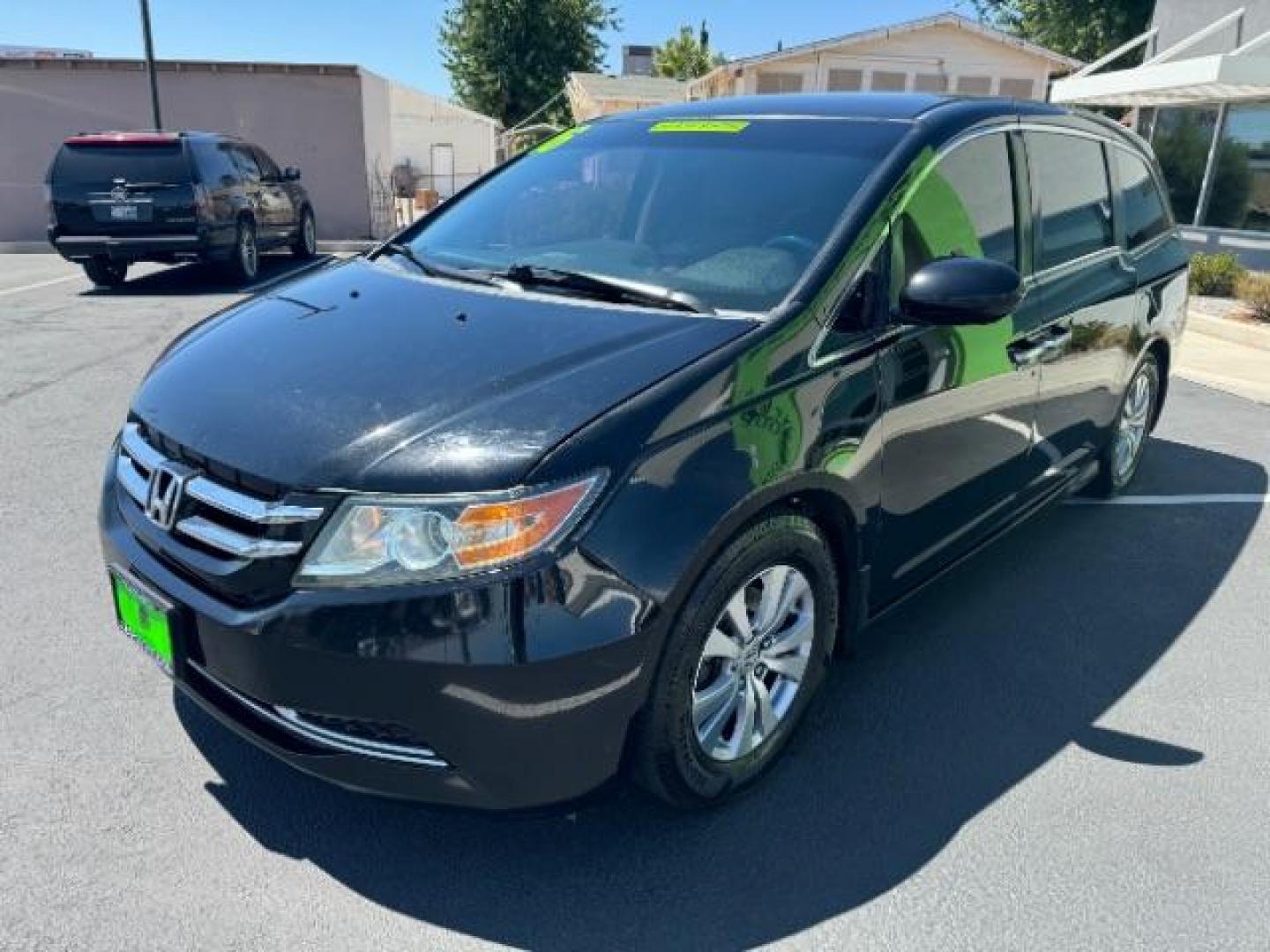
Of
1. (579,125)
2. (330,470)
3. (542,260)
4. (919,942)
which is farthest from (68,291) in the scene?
(919,942)

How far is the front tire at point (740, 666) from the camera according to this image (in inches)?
88.4

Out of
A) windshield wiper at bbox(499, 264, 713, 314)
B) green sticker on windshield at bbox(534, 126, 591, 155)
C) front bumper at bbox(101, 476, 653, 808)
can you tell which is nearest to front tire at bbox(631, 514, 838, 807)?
front bumper at bbox(101, 476, 653, 808)

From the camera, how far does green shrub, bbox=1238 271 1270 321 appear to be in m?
9.59

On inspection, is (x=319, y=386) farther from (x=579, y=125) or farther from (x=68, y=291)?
(x=68, y=291)

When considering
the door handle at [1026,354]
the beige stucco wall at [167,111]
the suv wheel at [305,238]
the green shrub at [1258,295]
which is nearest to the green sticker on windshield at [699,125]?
the door handle at [1026,354]

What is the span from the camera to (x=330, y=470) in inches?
80.6

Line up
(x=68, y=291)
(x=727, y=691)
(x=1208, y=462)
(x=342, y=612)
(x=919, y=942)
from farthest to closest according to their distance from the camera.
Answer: (x=68, y=291) < (x=1208, y=462) < (x=727, y=691) < (x=919, y=942) < (x=342, y=612)

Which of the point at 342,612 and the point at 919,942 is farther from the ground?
the point at 342,612

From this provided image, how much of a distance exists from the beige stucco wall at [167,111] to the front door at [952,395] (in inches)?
617

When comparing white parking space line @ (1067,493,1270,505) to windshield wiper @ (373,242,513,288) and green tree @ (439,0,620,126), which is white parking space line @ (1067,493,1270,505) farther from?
green tree @ (439,0,620,126)

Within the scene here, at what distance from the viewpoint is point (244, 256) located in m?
11.8

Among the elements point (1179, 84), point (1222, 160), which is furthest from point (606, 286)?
point (1222, 160)

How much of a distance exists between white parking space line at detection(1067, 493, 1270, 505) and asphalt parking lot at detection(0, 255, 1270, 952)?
1.10 meters

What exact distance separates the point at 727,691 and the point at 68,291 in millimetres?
11217
